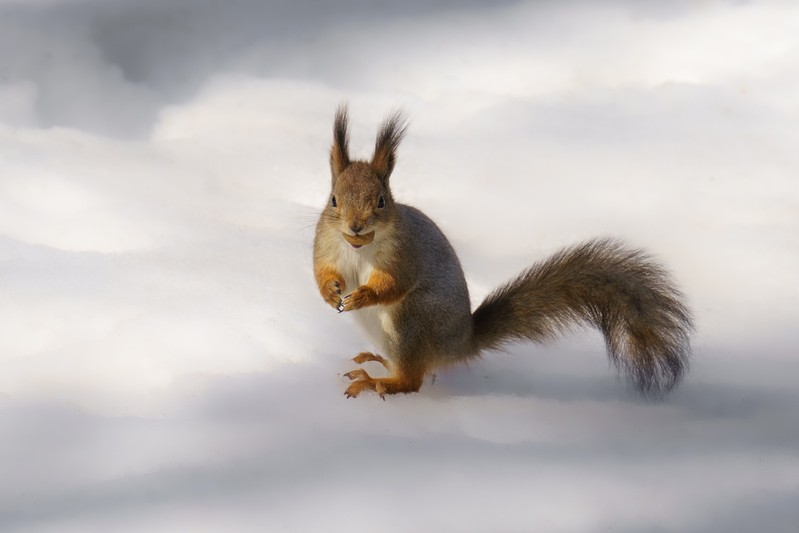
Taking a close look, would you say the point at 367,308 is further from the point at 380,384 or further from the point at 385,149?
the point at 385,149

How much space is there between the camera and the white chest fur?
2.07 m

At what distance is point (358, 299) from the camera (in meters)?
2.00

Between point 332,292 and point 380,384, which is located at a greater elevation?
point 332,292

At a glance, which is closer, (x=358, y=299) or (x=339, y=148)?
(x=358, y=299)

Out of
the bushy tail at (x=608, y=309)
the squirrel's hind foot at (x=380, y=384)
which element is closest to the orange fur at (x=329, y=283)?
the squirrel's hind foot at (x=380, y=384)

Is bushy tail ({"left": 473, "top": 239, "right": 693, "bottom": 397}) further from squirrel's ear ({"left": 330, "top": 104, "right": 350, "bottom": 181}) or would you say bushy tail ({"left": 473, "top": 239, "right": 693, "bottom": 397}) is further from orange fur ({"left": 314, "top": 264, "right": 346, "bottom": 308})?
squirrel's ear ({"left": 330, "top": 104, "right": 350, "bottom": 181})

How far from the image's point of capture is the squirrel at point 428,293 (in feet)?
6.69

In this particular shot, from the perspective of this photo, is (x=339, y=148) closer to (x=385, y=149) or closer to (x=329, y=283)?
(x=385, y=149)

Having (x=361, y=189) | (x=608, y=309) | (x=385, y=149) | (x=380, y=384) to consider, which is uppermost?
(x=385, y=149)

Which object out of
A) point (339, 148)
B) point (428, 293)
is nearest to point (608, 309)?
point (428, 293)

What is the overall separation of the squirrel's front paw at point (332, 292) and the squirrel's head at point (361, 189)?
3.6 inches

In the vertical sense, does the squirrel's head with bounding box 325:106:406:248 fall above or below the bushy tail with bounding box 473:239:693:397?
above

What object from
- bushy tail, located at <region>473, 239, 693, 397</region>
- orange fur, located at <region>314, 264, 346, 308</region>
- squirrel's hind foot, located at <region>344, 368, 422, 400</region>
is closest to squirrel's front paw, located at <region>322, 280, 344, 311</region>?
orange fur, located at <region>314, 264, 346, 308</region>

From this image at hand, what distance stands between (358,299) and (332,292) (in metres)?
0.08
